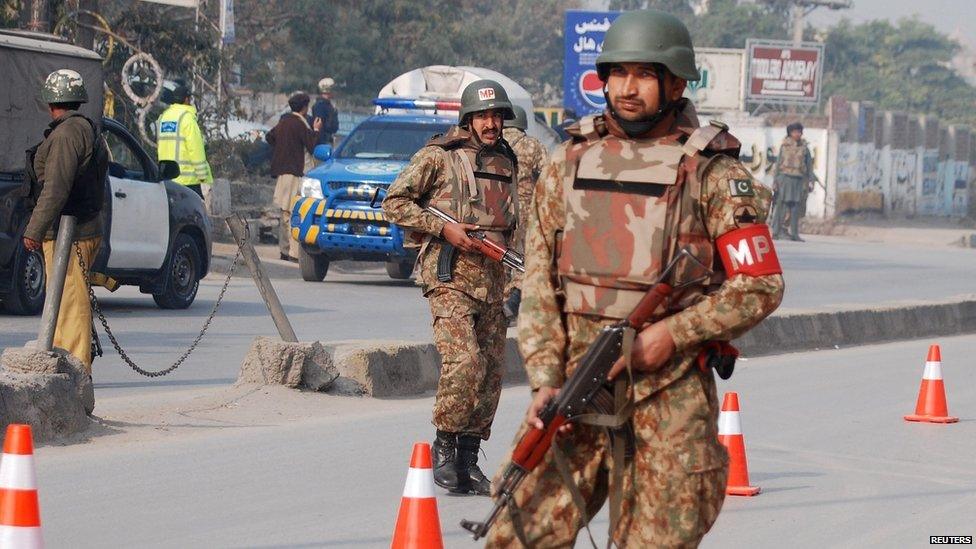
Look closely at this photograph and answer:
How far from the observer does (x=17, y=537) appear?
4805mm

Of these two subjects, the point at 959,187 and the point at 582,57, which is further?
the point at 959,187

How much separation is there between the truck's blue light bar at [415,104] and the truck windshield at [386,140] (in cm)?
109

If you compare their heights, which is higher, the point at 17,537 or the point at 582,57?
the point at 582,57

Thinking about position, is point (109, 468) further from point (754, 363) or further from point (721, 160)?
point (754, 363)

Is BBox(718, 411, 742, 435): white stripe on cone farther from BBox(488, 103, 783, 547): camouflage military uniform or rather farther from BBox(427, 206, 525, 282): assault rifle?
BBox(488, 103, 783, 547): camouflage military uniform

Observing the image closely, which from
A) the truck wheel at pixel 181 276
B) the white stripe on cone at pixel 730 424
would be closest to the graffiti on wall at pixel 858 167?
the truck wheel at pixel 181 276

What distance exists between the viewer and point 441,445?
24.4 feet

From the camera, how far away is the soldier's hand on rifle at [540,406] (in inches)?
163

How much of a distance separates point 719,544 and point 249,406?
366 cm

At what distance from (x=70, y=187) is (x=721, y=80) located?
47.9 m

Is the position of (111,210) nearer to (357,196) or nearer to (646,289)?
(357,196)

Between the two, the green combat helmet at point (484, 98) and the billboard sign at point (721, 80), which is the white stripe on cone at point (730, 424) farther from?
the billboard sign at point (721, 80)

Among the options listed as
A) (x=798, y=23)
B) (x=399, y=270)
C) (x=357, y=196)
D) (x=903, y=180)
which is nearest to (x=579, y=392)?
(x=357, y=196)

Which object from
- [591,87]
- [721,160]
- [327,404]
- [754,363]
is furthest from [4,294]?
[591,87]
